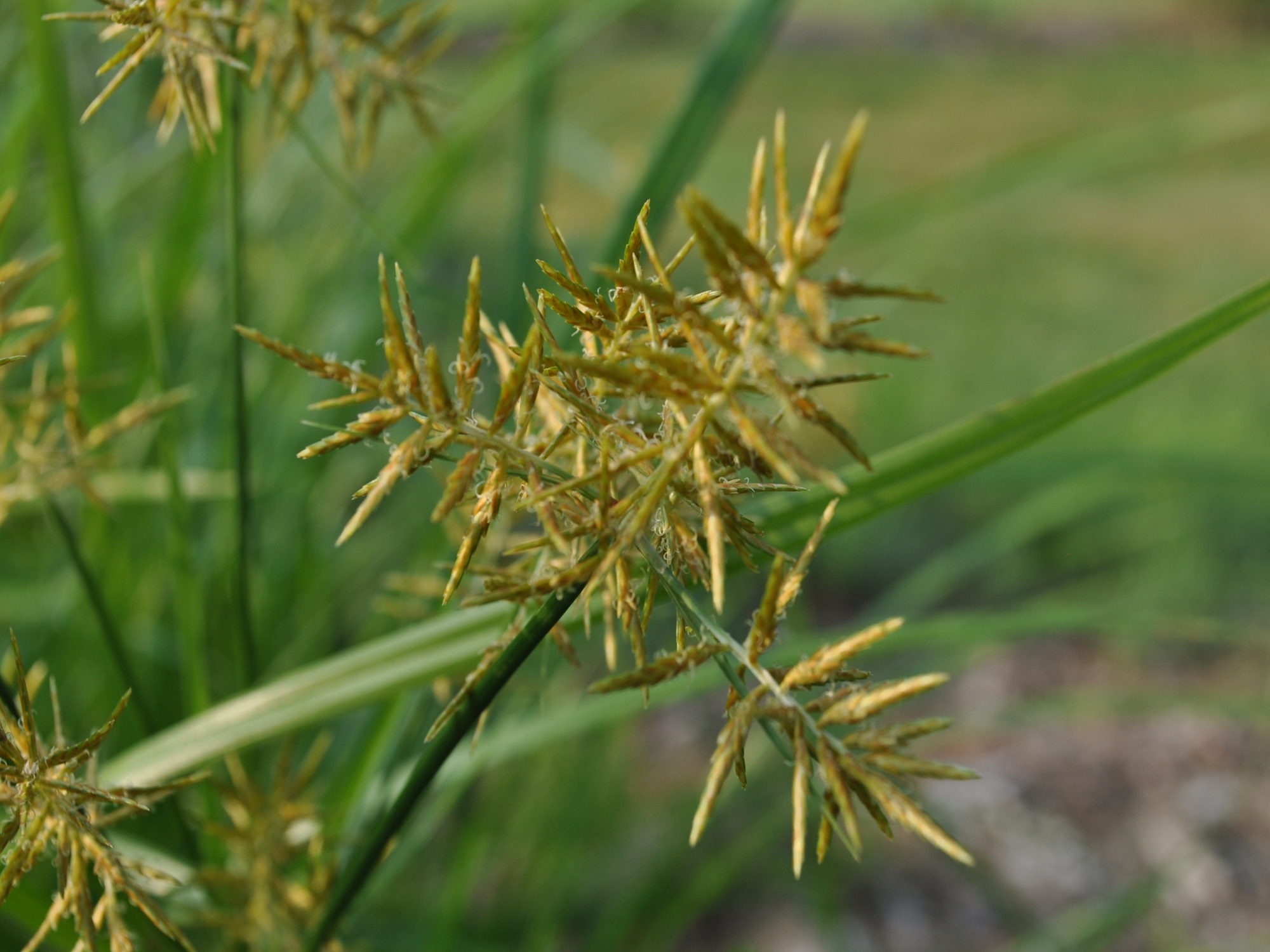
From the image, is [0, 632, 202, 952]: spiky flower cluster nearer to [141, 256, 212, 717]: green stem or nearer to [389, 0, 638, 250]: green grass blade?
[141, 256, 212, 717]: green stem

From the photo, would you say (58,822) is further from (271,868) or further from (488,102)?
(488,102)

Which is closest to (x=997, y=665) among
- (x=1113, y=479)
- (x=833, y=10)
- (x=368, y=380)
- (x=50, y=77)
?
(x=1113, y=479)

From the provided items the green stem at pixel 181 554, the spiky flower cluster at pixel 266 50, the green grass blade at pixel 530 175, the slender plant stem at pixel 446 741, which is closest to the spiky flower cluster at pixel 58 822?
the slender plant stem at pixel 446 741

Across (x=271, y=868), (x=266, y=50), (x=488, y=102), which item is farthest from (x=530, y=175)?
(x=271, y=868)

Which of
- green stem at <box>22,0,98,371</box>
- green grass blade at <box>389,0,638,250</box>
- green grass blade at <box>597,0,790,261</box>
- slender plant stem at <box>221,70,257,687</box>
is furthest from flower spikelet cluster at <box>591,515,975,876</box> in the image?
green grass blade at <box>389,0,638,250</box>

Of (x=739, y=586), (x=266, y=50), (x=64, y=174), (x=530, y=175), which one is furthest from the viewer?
(x=739, y=586)

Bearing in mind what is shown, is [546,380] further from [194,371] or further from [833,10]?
[833,10]
